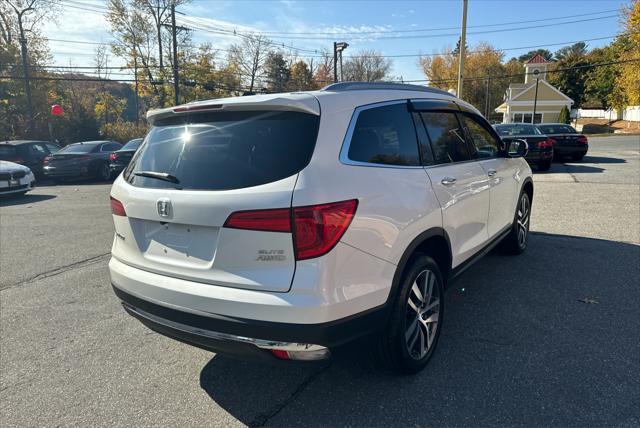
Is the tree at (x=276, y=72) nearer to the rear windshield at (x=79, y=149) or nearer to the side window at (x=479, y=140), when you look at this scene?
the rear windshield at (x=79, y=149)

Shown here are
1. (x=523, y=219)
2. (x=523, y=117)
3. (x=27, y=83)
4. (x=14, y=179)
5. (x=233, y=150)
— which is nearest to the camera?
(x=233, y=150)

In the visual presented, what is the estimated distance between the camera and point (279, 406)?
8.69 feet

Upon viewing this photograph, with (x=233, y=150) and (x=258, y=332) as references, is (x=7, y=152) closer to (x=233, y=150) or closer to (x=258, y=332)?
(x=233, y=150)

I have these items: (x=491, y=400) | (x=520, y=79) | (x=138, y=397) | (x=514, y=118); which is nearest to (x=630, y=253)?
(x=491, y=400)

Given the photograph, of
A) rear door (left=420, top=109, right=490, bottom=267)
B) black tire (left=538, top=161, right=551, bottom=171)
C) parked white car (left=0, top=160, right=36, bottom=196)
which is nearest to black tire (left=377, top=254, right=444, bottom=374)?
rear door (left=420, top=109, right=490, bottom=267)

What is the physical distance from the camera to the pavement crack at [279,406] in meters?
2.51

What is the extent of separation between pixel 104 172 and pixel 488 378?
54.6 ft

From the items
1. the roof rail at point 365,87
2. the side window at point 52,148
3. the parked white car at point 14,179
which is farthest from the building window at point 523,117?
the roof rail at point 365,87

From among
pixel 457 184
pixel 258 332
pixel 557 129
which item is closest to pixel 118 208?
pixel 258 332

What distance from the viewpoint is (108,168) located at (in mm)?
16344

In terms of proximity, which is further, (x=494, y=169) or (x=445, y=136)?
(x=494, y=169)

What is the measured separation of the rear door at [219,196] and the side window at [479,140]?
2313 millimetres

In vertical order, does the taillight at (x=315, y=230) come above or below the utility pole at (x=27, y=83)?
below

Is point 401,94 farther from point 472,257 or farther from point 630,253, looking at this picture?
point 630,253
